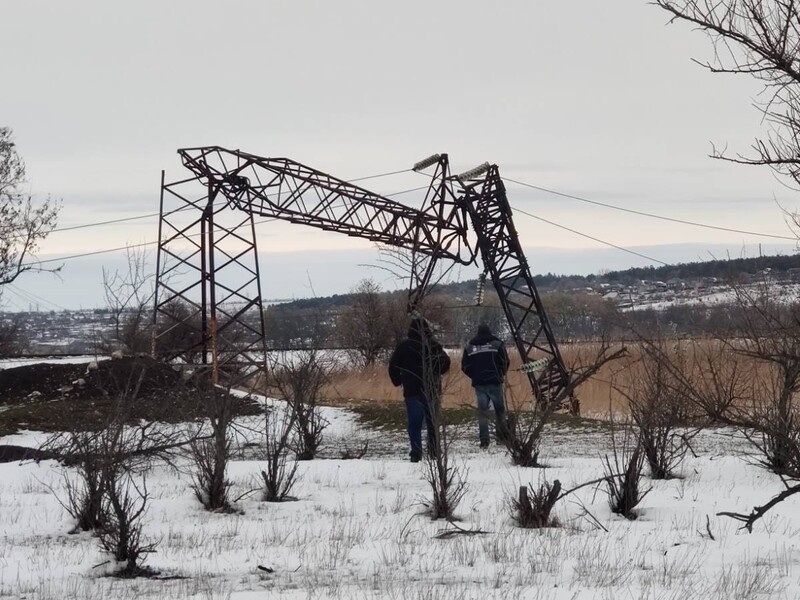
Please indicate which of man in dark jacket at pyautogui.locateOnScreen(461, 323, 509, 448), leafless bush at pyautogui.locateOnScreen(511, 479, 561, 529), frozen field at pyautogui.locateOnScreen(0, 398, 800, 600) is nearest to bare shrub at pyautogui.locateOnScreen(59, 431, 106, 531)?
frozen field at pyautogui.locateOnScreen(0, 398, 800, 600)

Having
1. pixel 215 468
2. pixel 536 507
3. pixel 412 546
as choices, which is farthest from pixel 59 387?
pixel 412 546

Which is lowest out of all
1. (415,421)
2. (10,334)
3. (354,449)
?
(354,449)

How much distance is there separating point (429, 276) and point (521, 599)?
56.1 ft

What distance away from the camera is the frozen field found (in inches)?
254

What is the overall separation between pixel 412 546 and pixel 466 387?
63.1 ft

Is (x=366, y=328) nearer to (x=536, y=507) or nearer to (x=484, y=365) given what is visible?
(x=484, y=365)

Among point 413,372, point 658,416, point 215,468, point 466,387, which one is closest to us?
point 215,468

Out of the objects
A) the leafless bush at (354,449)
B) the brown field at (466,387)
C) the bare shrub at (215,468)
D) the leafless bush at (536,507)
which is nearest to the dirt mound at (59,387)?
the leafless bush at (354,449)

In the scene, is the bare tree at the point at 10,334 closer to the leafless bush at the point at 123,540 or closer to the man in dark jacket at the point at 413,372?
the man in dark jacket at the point at 413,372

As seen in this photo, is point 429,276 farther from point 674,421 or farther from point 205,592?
point 205,592

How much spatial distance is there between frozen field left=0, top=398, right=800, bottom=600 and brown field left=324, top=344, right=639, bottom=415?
33.4ft

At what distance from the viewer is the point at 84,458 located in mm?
8680

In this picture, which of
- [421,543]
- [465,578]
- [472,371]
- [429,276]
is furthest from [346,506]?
[429,276]

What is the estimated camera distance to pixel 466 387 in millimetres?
26891
